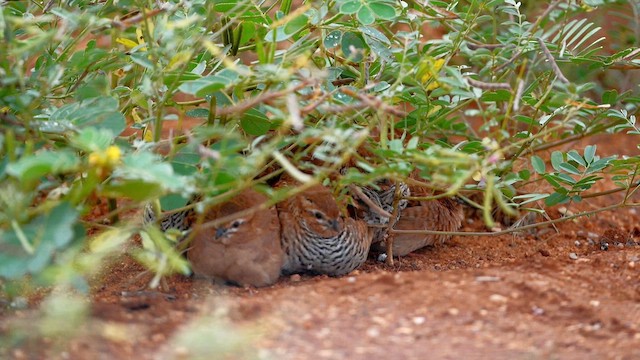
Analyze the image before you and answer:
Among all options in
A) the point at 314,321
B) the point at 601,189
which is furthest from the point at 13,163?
the point at 601,189

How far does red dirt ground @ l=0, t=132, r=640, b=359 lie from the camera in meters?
2.32

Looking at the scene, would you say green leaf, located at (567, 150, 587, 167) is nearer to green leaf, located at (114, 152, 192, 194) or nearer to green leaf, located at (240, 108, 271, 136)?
green leaf, located at (240, 108, 271, 136)

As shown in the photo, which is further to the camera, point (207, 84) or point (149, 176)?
point (207, 84)

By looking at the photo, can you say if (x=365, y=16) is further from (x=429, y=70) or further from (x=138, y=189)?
(x=138, y=189)

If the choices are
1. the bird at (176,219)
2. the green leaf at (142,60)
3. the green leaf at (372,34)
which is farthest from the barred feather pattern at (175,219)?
the green leaf at (372,34)

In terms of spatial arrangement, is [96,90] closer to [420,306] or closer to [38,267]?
[38,267]

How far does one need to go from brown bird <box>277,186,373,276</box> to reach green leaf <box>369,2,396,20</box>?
78 cm

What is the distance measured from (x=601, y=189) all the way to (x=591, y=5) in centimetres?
165

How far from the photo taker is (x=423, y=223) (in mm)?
3893

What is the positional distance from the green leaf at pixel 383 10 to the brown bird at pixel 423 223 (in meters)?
1.13

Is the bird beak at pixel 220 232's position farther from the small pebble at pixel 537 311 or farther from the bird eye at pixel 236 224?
the small pebble at pixel 537 311

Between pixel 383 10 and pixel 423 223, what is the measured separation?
1248mm

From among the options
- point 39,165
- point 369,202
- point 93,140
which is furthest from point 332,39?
point 39,165

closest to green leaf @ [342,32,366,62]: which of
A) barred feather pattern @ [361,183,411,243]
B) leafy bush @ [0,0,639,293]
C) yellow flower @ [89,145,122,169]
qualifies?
leafy bush @ [0,0,639,293]
